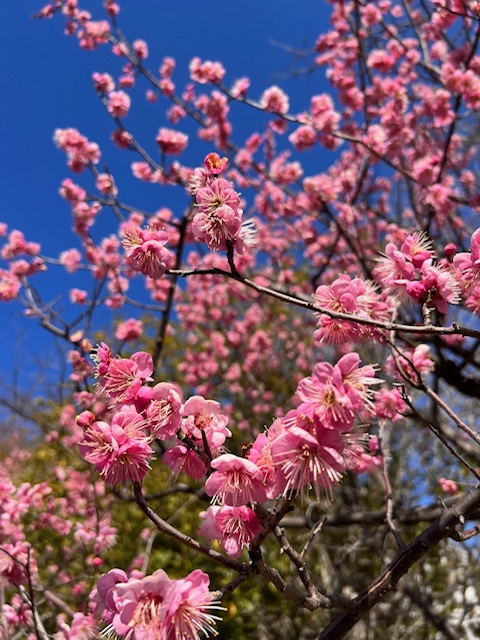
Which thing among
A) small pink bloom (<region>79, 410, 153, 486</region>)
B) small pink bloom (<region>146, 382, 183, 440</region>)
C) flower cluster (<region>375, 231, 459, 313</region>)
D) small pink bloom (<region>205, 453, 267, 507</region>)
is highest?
flower cluster (<region>375, 231, 459, 313</region>)

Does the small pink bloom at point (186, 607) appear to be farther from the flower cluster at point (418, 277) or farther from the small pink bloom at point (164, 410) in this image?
the flower cluster at point (418, 277)

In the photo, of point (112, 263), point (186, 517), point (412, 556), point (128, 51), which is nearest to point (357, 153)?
point (128, 51)

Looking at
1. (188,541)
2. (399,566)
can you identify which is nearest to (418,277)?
(399,566)

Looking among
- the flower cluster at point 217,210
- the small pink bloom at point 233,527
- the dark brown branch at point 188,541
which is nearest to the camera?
the dark brown branch at point 188,541

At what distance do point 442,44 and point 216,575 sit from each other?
5451 mm

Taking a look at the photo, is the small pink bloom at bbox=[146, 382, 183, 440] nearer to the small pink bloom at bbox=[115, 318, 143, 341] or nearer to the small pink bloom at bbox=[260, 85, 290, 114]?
the small pink bloom at bbox=[115, 318, 143, 341]

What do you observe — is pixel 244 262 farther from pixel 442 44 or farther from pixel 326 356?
pixel 442 44

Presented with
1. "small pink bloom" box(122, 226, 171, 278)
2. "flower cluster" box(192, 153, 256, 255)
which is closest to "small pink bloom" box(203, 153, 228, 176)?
"flower cluster" box(192, 153, 256, 255)

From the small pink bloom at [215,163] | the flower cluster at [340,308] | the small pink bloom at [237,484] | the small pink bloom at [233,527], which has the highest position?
the small pink bloom at [215,163]

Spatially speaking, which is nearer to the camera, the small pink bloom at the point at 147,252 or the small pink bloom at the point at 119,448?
the small pink bloom at the point at 119,448

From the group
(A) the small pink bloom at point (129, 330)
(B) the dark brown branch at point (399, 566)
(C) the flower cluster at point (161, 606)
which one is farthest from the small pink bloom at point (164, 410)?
(A) the small pink bloom at point (129, 330)

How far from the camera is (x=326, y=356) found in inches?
277

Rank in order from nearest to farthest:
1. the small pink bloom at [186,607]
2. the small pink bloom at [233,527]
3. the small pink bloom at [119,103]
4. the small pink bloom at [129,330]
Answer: the small pink bloom at [186,607] → the small pink bloom at [233,527] → the small pink bloom at [129,330] → the small pink bloom at [119,103]

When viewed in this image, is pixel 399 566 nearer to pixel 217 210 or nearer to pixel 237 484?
pixel 237 484
